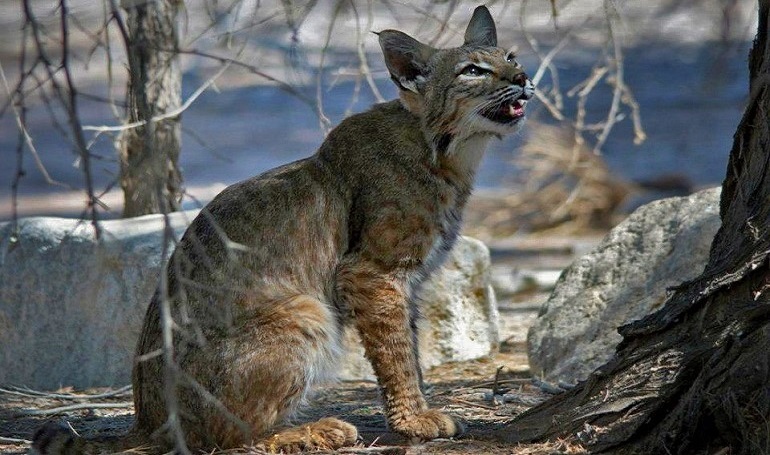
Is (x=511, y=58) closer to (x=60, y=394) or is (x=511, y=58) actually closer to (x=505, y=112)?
(x=505, y=112)

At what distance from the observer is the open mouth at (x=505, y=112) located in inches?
195

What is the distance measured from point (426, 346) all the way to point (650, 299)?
147 centimetres

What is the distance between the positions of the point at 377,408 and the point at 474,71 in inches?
67.6

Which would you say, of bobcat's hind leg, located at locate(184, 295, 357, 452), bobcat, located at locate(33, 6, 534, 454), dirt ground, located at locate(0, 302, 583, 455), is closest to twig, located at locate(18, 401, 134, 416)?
dirt ground, located at locate(0, 302, 583, 455)

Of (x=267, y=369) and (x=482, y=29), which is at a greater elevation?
(x=482, y=29)

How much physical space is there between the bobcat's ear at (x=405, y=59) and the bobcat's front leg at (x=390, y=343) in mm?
951

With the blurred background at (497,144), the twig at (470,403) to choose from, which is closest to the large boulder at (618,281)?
the twig at (470,403)

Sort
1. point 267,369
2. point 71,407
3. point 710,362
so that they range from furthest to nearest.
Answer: point 71,407 → point 267,369 → point 710,362

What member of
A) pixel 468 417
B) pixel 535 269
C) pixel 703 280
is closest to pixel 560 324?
pixel 468 417

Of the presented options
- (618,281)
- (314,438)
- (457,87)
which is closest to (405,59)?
A: (457,87)

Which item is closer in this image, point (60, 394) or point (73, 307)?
point (60, 394)

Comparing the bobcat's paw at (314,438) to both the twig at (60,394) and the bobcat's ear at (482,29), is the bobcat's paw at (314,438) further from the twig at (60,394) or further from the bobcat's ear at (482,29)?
the bobcat's ear at (482,29)

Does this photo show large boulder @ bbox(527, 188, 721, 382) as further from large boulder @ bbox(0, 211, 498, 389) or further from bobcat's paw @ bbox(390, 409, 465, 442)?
bobcat's paw @ bbox(390, 409, 465, 442)

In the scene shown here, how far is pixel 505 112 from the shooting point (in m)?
4.97
